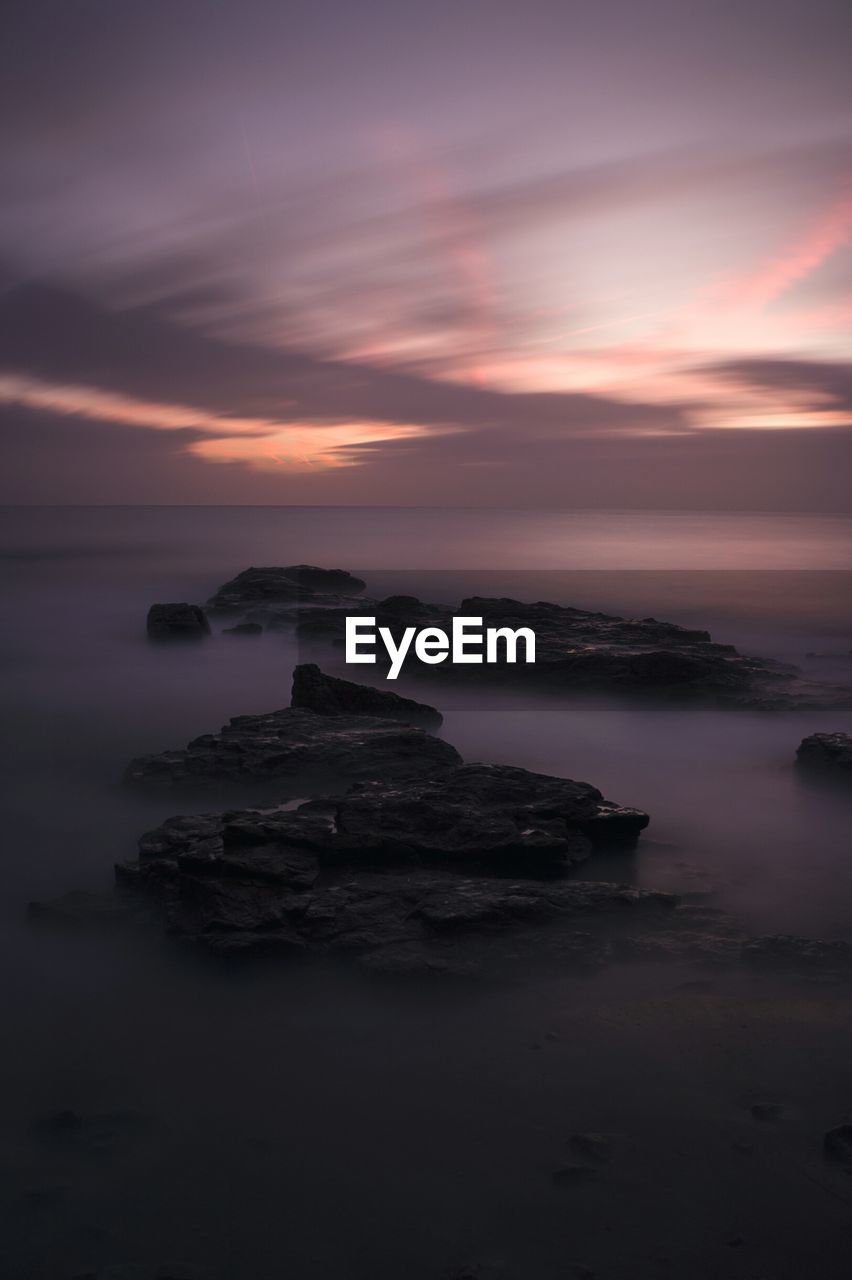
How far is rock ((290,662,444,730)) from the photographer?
Result: 39.8 ft

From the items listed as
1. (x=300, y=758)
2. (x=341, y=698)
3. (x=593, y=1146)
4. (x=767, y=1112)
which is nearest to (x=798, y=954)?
(x=767, y=1112)

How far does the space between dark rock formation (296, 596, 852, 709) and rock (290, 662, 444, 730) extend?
3.56 meters

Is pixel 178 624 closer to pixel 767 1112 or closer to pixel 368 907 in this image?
pixel 368 907

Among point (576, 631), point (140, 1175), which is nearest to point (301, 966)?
point (140, 1175)

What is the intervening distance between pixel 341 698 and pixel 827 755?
610cm

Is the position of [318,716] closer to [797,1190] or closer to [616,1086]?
[616,1086]

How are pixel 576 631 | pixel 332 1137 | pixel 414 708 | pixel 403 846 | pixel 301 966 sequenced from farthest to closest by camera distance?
pixel 576 631
pixel 414 708
pixel 403 846
pixel 301 966
pixel 332 1137

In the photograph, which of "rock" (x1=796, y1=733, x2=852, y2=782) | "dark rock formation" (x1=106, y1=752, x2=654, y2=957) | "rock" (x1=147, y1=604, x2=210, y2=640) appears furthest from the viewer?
"rock" (x1=147, y1=604, x2=210, y2=640)

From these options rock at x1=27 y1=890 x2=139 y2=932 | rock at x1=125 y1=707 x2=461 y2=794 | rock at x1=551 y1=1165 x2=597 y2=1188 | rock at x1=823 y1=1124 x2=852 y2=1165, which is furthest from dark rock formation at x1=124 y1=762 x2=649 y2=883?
rock at x1=823 y1=1124 x2=852 y2=1165

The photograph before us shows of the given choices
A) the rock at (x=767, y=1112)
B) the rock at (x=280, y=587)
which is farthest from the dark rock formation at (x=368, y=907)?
the rock at (x=280, y=587)

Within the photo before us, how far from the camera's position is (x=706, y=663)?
15719mm

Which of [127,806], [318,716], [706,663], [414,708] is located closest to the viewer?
[127,806]

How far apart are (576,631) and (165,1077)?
46.2 feet

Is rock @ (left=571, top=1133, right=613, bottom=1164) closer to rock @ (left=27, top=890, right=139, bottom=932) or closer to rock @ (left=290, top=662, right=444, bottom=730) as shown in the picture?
rock @ (left=27, top=890, right=139, bottom=932)
